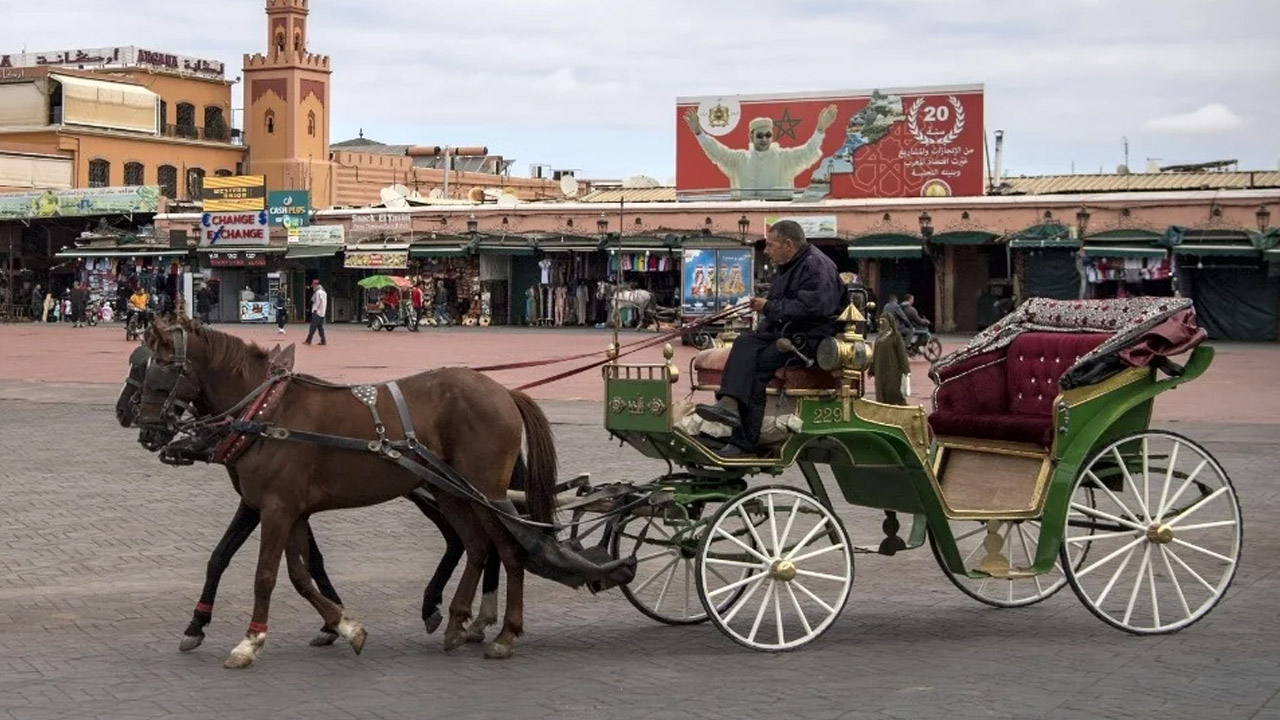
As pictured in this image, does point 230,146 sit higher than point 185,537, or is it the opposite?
point 230,146

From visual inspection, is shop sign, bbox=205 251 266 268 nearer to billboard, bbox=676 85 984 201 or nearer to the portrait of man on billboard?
billboard, bbox=676 85 984 201

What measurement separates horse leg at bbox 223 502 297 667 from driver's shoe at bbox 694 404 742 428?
202 centimetres

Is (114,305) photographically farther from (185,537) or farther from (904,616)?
(904,616)

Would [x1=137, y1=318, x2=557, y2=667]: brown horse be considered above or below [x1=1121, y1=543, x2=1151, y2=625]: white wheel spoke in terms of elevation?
above

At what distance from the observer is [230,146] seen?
3098 inches

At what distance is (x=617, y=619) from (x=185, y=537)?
13.7 feet

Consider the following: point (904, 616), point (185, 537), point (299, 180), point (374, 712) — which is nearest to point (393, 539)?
point (185, 537)

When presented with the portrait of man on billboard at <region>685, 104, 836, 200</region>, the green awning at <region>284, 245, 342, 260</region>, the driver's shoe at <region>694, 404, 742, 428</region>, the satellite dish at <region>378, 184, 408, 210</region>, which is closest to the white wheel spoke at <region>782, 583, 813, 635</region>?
the driver's shoe at <region>694, 404, 742, 428</region>

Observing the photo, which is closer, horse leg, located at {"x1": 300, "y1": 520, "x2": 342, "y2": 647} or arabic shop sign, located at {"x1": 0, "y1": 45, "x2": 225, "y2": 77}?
horse leg, located at {"x1": 300, "y1": 520, "x2": 342, "y2": 647}

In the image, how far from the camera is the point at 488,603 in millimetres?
8117

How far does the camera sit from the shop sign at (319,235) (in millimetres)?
53844

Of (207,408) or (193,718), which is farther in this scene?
(207,408)

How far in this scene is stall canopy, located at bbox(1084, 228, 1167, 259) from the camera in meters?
41.3

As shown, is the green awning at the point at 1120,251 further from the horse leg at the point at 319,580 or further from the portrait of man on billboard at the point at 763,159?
the horse leg at the point at 319,580
